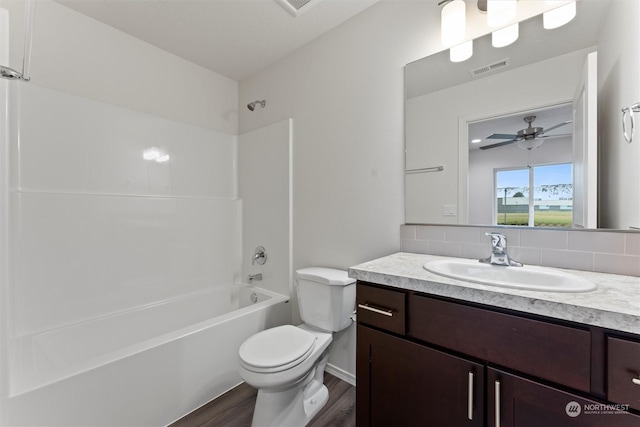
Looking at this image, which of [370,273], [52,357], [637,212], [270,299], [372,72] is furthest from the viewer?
[270,299]

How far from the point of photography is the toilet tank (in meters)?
1.60

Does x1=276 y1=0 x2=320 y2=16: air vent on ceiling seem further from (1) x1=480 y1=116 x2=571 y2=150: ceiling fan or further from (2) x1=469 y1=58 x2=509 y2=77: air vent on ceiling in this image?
(1) x1=480 y1=116 x2=571 y2=150: ceiling fan

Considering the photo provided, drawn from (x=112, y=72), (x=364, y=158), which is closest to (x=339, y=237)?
(x=364, y=158)

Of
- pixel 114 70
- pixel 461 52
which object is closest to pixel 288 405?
pixel 461 52

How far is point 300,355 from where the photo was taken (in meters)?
1.33

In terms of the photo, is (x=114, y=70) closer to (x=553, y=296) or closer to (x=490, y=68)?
(x=490, y=68)

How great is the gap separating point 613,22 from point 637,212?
29.7 inches

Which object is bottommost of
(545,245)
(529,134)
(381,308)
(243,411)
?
(243,411)

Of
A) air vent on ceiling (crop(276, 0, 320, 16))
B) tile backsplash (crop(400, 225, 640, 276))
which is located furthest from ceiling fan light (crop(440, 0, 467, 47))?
tile backsplash (crop(400, 225, 640, 276))

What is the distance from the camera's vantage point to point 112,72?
189 cm

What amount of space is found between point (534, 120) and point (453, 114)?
36 cm

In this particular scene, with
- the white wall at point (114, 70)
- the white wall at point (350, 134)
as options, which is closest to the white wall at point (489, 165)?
the white wall at point (350, 134)

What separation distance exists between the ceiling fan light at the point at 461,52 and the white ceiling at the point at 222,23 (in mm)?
651

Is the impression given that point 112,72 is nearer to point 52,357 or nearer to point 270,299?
point 52,357
